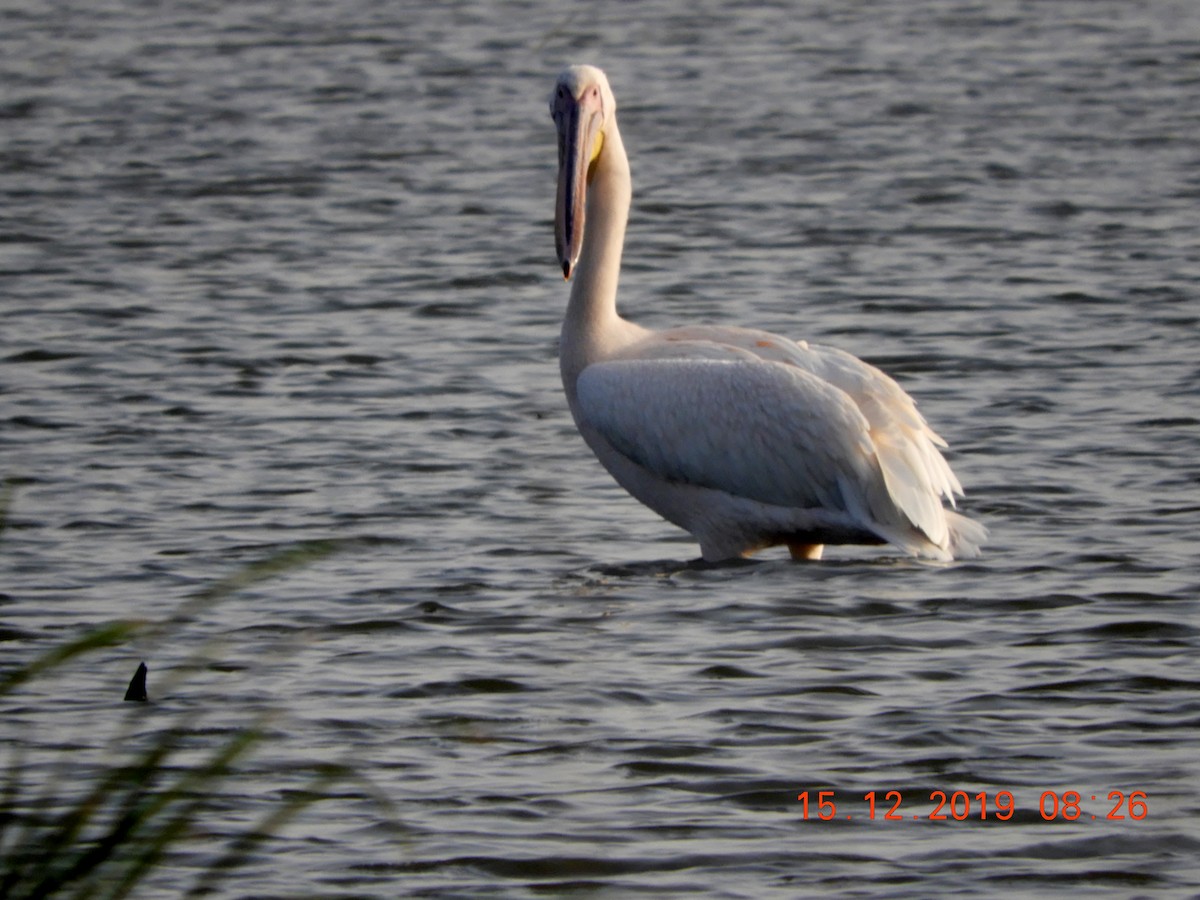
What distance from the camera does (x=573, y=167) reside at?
6992 millimetres

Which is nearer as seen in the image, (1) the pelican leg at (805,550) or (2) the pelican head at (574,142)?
(1) the pelican leg at (805,550)

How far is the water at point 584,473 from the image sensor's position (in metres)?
4.71

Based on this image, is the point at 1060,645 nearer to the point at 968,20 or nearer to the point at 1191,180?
the point at 1191,180

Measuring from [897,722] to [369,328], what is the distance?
5.19 m

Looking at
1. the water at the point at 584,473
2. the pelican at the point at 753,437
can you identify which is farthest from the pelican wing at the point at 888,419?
the water at the point at 584,473

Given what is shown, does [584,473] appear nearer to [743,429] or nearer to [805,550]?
[805,550]

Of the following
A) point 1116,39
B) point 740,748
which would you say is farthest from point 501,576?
point 1116,39

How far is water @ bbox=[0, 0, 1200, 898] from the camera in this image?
4715 mm

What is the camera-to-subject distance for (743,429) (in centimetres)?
659
